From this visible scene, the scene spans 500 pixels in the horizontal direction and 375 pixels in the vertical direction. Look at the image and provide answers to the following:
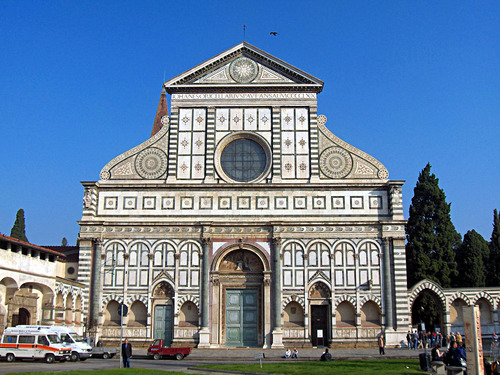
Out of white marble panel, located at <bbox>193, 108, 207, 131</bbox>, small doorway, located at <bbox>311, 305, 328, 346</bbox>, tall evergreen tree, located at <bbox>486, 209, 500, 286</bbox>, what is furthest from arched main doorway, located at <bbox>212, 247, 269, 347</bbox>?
tall evergreen tree, located at <bbox>486, 209, 500, 286</bbox>

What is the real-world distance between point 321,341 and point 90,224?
49.8 feet

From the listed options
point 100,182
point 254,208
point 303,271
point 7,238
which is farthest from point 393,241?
point 7,238

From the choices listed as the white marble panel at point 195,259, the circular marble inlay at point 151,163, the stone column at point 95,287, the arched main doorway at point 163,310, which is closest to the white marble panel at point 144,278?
the arched main doorway at point 163,310

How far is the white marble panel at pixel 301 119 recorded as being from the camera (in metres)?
36.2

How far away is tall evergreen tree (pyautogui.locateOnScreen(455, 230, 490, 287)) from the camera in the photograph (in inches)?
1757

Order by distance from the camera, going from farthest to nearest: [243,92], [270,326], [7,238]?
[243,92]
[270,326]
[7,238]

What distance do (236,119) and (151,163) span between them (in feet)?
19.4

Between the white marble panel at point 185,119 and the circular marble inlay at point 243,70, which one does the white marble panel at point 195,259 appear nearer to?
the white marble panel at point 185,119

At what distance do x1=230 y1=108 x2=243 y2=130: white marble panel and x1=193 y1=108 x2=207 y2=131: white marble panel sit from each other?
1.69 m

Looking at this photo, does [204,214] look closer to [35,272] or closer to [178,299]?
[178,299]

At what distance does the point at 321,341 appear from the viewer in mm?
33500

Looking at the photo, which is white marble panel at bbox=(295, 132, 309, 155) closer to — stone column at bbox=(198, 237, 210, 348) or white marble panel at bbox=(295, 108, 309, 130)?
white marble panel at bbox=(295, 108, 309, 130)

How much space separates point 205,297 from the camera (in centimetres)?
3366

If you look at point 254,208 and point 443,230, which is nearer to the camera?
point 254,208
